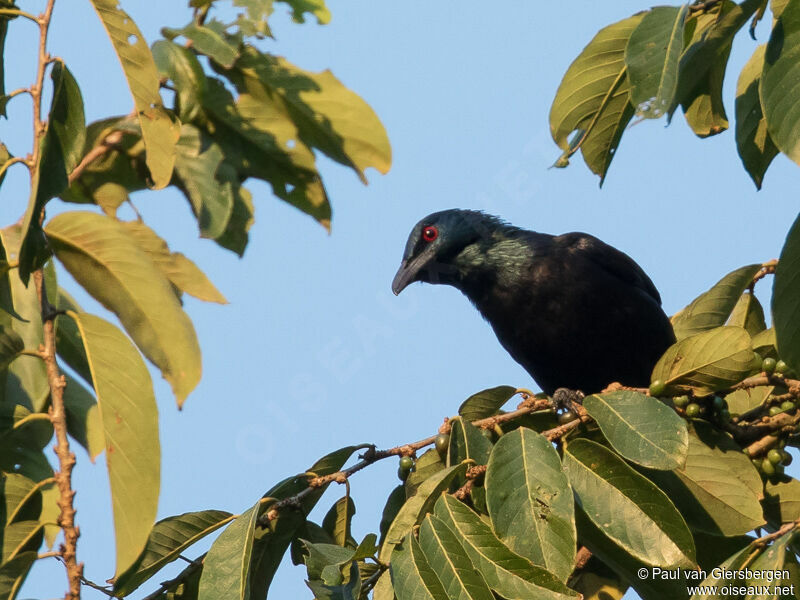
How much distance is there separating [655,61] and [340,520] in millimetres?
1738

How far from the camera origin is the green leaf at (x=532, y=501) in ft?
7.86

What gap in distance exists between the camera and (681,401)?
3182mm

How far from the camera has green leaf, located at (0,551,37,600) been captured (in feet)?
9.29

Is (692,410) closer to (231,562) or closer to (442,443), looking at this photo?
(442,443)

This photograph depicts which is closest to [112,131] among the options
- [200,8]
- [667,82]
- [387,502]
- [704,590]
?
[200,8]

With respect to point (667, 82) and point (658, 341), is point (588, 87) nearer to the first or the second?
point (667, 82)

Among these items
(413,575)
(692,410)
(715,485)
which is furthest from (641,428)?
(413,575)

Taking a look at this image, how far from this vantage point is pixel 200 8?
443 cm

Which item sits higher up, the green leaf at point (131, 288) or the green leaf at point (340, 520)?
the green leaf at point (131, 288)

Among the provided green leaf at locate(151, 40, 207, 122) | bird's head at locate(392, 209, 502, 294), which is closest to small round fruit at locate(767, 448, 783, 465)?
bird's head at locate(392, 209, 502, 294)

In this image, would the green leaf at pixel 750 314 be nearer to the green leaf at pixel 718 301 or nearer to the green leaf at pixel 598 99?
the green leaf at pixel 718 301

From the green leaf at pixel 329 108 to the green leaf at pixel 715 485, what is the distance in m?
1.96

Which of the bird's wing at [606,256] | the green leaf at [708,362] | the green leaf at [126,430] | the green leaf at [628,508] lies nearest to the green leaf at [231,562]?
the green leaf at [126,430]

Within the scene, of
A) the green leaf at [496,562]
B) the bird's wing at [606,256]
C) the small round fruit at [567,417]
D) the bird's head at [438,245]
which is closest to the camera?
the green leaf at [496,562]
